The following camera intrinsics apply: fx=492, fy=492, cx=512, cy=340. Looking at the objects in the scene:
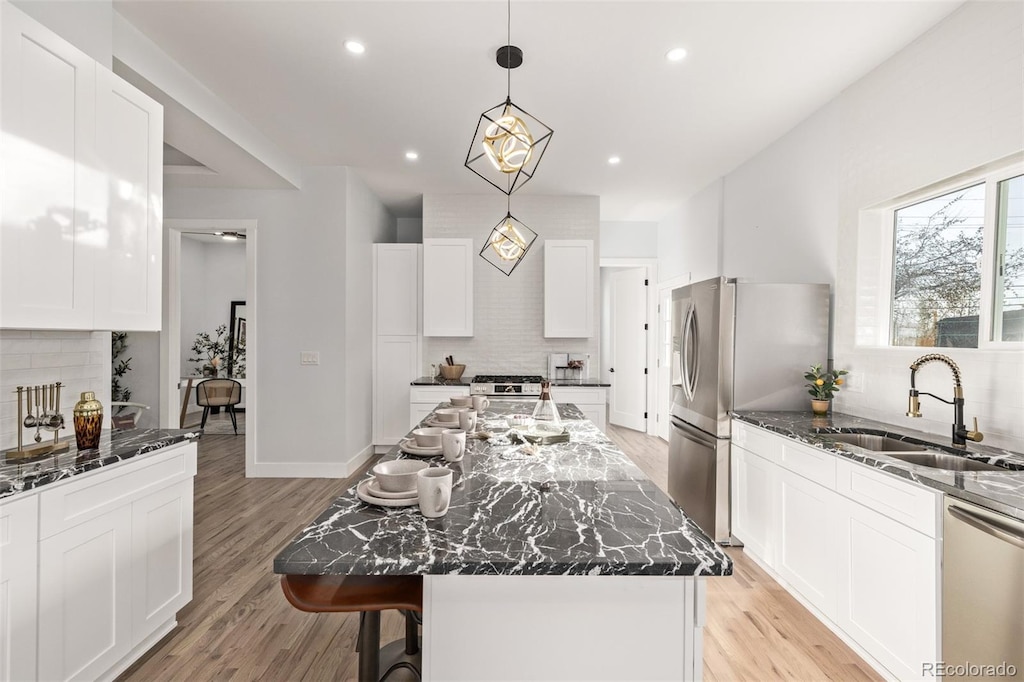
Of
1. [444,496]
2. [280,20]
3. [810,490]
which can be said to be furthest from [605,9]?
[810,490]

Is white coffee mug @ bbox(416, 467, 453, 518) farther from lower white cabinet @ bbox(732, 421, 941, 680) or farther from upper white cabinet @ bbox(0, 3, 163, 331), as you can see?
lower white cabinet @ bbox(732, 421, 941, 680)

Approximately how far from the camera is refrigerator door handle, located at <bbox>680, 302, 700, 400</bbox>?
3479mm

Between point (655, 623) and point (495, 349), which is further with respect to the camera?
point (495, 349)

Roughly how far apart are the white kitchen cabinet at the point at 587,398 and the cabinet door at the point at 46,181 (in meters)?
3.68

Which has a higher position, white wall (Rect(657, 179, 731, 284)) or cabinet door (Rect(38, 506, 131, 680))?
white wall (Rect(657, 179, 731, 284))

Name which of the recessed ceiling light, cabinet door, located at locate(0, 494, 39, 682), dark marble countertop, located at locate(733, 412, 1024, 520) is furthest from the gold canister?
the recessed ceiling light

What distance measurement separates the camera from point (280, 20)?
2.43m

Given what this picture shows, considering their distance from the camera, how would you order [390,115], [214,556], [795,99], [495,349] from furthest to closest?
[495,349], [390,115], [795,99], [214,556]

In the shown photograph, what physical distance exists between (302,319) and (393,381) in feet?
4.14

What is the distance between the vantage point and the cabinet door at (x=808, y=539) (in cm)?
220

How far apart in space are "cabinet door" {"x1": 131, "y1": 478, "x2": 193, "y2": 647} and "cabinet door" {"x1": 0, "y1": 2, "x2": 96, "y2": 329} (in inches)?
30.2

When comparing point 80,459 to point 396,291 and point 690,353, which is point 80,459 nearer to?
point 690,353

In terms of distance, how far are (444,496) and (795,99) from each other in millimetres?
3424

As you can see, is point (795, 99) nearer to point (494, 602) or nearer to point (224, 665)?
point (494, 602)
